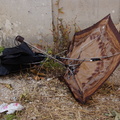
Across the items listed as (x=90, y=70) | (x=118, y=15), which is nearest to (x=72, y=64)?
(x=90, y=70)

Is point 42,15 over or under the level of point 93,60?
over

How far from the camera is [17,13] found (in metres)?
3.70

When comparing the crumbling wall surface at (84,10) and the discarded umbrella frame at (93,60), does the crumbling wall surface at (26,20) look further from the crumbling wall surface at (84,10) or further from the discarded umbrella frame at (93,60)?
the discarded umbrella frame at (93,60)

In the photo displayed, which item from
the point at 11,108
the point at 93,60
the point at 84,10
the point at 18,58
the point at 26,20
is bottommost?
the point at 11,108

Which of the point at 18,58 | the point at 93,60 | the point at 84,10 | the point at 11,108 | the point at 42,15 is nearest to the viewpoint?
the point at 11,108

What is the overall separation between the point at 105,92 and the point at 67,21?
1.72 metres

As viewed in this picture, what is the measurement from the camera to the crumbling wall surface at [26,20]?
366 cm

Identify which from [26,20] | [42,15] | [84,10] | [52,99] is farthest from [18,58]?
[84,10]

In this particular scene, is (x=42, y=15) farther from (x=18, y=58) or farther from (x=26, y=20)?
(x=18, y=58)

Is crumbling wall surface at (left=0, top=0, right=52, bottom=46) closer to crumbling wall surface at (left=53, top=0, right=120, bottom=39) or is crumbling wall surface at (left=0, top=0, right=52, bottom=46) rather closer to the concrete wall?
the concrete wall

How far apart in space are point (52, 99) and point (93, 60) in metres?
0.77

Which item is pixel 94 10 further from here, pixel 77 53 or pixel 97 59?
pixel 97 59

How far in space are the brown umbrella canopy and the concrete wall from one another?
3.47 feet

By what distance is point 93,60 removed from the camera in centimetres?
262
